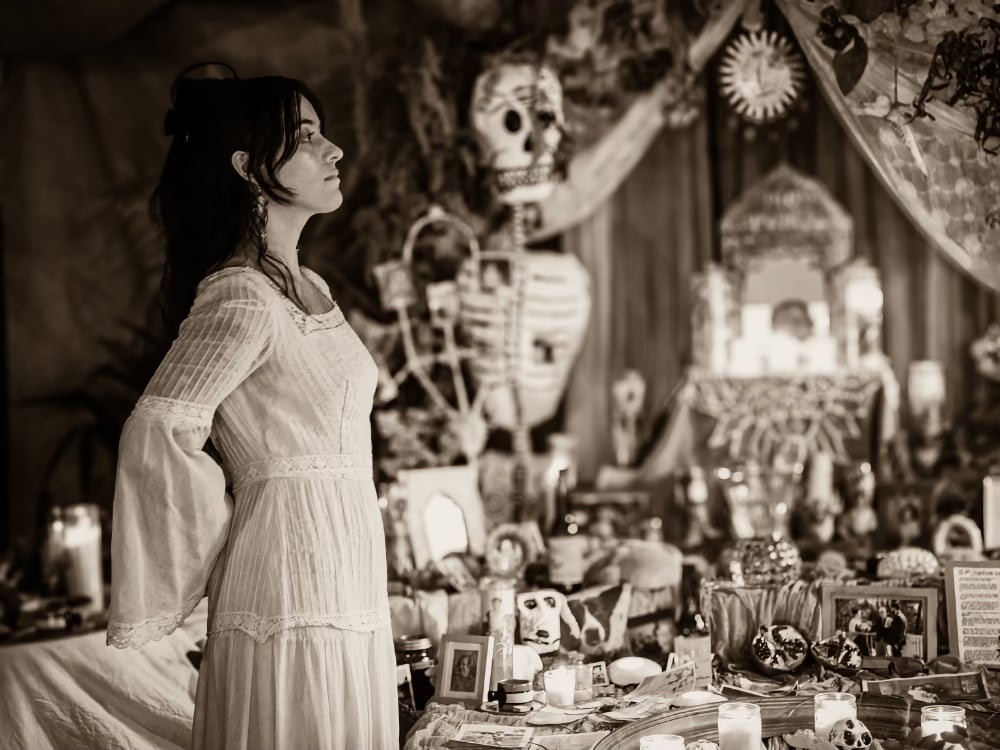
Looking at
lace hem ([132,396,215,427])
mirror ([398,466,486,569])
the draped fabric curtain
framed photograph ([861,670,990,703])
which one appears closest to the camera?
lace hem ([132,396,215,427])

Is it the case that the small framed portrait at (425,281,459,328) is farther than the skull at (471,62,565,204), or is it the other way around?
the small framed portrait at (425,281,459,328)

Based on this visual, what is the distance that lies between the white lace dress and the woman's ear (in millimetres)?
191

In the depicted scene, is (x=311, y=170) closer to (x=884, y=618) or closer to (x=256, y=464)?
(x=256, y=464)

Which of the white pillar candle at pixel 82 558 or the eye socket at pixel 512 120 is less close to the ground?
the eye socket at pixel 512 120

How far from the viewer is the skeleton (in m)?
5.03

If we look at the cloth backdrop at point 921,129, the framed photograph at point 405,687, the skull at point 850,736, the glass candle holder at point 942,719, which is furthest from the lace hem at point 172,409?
the cloth backdrop at point 921,129

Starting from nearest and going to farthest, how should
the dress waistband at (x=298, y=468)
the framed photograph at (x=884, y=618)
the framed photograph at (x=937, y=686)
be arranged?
the dress waistband at (x=298, y=468) → the framed photograph at (x=937, y=686) → the framed photograph at (x=884, y=618)

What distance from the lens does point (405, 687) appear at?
3230 millimetres

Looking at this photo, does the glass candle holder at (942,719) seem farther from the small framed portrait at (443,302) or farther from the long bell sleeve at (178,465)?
the small framed portrait at (443,302)

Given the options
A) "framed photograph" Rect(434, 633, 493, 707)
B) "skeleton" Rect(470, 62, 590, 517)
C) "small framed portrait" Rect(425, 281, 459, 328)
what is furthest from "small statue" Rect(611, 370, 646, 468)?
"framed photograph" Rect(434, 633, 493, 707)

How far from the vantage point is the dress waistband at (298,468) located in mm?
2127

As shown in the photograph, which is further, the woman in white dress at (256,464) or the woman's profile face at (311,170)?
the woman's profile face at (311,170)

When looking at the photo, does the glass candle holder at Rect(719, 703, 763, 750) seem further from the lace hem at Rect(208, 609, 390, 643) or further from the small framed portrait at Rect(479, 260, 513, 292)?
the small framed portrait at Rect(479, 260, 513, 292)

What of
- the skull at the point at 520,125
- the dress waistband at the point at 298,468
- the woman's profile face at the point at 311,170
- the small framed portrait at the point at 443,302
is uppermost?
the skull at the point at 520,125
